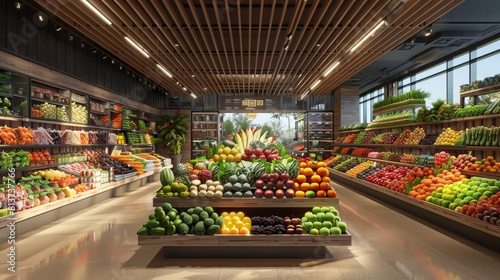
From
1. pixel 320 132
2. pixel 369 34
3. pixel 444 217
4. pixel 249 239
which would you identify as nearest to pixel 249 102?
pixel 320 132

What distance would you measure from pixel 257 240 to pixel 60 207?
4207 mm

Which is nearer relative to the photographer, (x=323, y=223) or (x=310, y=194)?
(x=323, y=223)

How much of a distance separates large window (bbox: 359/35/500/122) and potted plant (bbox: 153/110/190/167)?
30.6 feet

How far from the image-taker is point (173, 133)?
54.4 feet

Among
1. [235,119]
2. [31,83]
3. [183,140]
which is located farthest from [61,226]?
[235,119]

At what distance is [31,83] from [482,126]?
27.3ft

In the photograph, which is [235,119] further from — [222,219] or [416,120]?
[222,219]

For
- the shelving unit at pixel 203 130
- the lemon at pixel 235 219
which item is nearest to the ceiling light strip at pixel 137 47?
the lemon at pixel 235 219

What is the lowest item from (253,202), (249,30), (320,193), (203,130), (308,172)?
(253,202)

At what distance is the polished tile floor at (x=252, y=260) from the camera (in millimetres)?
3965

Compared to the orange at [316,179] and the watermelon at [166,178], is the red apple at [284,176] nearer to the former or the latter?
the orange at [316,179]

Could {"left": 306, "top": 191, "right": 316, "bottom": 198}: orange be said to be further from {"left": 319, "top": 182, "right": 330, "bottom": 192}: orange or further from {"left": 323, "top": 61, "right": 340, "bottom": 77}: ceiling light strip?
{"left": 323, "top": 61, "right": 340, "bottom": 77}: ceiling light strip

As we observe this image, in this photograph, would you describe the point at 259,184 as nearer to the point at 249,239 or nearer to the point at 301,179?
the point at 301,179

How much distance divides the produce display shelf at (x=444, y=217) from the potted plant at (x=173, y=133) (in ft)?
29.9
